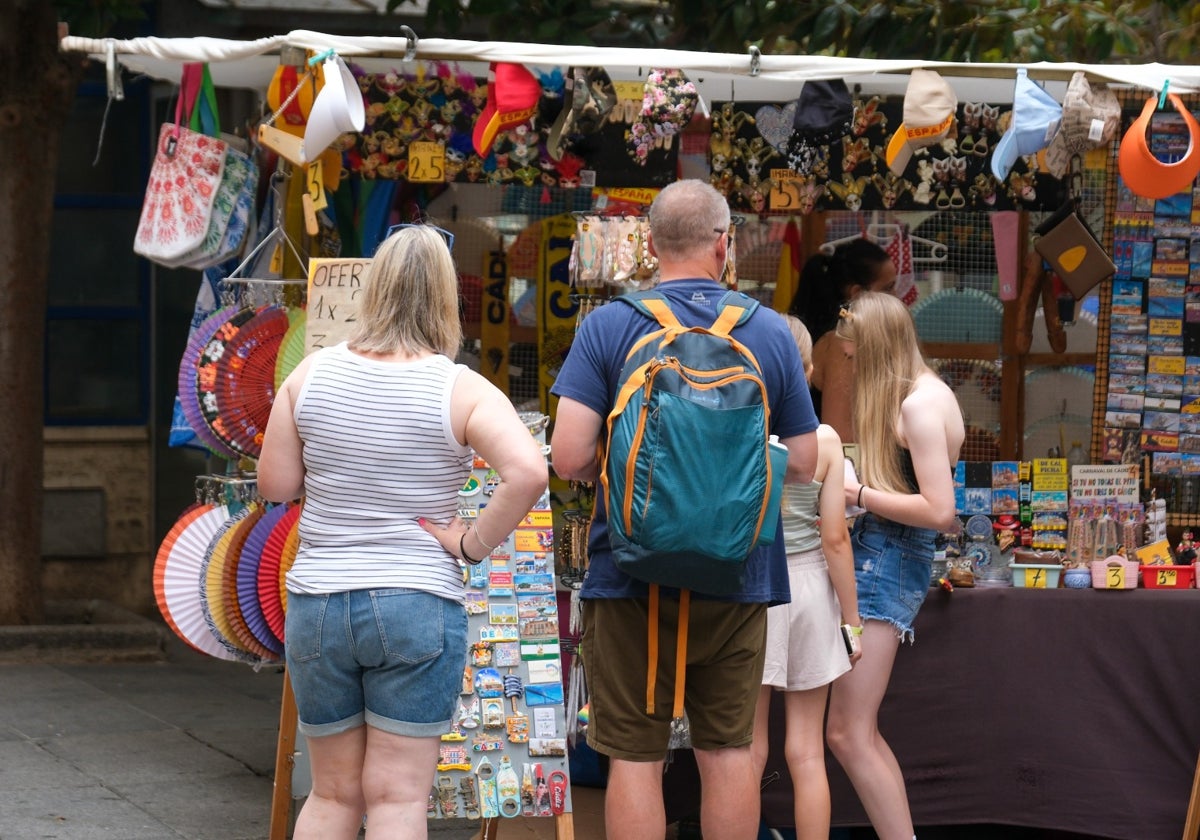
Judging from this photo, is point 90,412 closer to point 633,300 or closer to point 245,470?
point 245,470

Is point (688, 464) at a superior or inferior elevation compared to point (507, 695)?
superior

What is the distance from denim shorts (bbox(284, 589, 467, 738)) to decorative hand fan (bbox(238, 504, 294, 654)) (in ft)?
4.36

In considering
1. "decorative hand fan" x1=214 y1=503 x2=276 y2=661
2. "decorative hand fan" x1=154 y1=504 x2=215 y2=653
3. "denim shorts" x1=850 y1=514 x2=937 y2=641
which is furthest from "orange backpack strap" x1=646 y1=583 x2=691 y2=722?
"decorative hand fan" x1=154 y1=504 x2=215 y2=653

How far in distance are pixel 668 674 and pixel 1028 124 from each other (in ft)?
7.85

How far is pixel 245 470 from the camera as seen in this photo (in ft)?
17.6

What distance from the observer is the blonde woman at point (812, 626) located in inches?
173

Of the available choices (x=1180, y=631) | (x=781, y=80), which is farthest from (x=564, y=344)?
(x=1180, y=631)

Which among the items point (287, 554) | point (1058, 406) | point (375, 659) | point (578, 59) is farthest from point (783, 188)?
point (375, 659)

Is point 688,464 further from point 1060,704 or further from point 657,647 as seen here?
point 1060,704

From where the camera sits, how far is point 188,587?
507 cm

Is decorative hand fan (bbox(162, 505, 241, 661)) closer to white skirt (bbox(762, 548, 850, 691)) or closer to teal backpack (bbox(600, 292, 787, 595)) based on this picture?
white skirt (bbox(762, 548, 850, 691))

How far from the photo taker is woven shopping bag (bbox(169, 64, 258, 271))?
5328 millimetres

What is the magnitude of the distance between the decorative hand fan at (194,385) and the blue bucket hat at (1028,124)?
2599 millimetres

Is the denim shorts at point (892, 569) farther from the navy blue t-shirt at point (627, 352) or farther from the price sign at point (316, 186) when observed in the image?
the price sign at point (316, 186)
